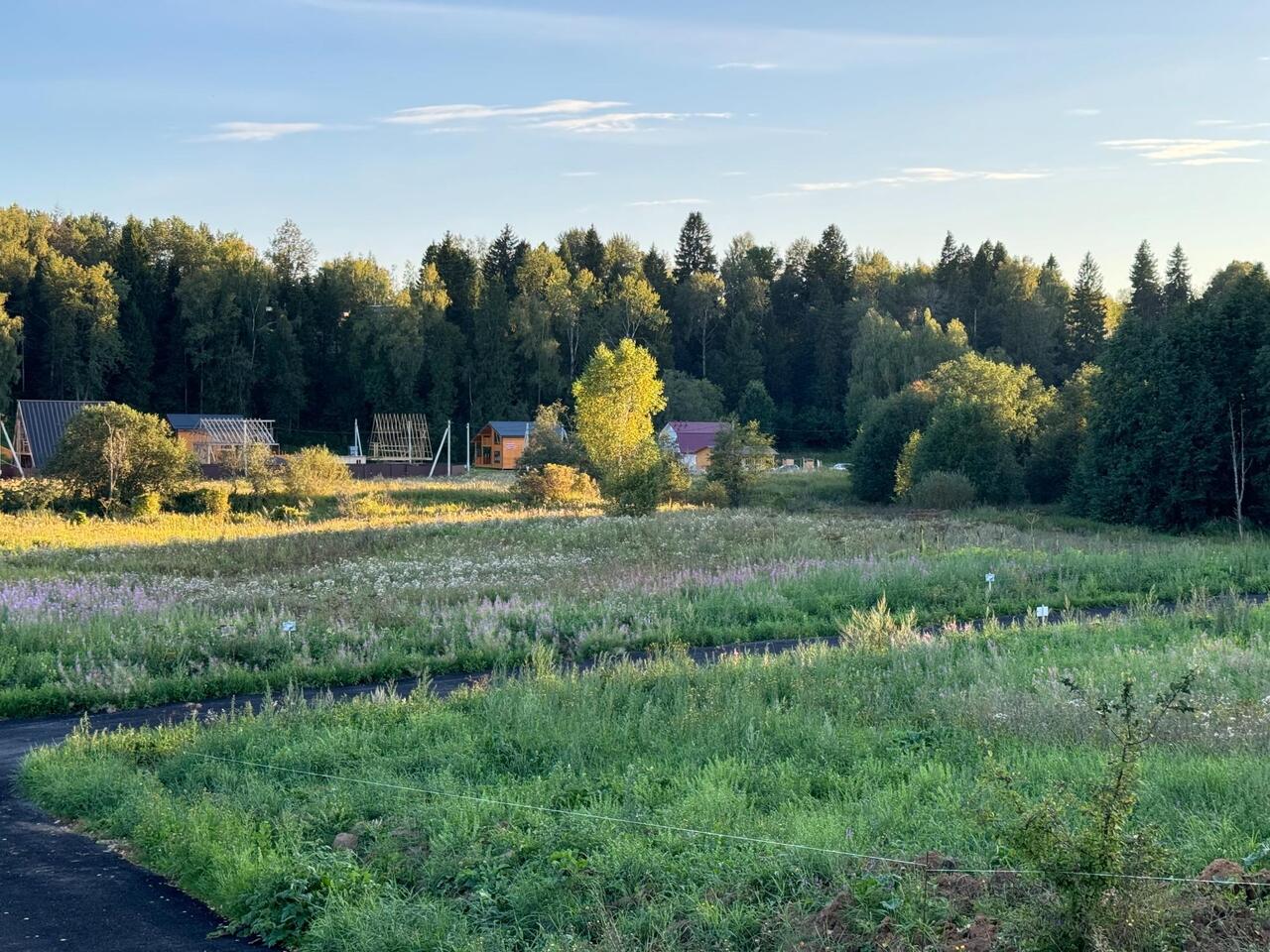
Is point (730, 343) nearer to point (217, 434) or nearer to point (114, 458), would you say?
point (217, 434)

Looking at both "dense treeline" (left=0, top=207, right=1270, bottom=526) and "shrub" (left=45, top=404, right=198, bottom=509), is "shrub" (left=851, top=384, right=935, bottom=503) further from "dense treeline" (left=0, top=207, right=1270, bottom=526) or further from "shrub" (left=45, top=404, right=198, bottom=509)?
"shrub" (left=45, top=404, right=198, bottom=509)

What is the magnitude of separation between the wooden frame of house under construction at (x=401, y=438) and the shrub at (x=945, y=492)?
1453 inches

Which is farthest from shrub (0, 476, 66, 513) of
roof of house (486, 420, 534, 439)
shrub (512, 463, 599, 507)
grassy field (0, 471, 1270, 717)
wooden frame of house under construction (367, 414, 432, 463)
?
roof of house (486, 420, 534, 439)

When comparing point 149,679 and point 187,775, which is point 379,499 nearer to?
point 149,679

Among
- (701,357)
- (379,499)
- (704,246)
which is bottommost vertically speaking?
(379,499)

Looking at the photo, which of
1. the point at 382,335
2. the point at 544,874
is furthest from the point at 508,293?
the point at 544,874

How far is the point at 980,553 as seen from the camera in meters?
24.6

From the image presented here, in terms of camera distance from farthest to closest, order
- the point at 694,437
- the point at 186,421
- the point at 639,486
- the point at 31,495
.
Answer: the point at 694,437 → the point at 186,421 → the point at 639,486 → the point at 31,495

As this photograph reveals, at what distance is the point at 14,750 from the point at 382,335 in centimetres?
7488

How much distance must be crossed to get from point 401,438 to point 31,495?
3854 centimetres

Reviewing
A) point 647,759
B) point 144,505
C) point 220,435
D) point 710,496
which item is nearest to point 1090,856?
point 647,759

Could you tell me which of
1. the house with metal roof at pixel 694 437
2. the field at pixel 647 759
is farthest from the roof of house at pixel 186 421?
the field at pixel 647 759

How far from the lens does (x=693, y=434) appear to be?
272 ft

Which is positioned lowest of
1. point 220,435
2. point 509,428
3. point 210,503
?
point 210,503
